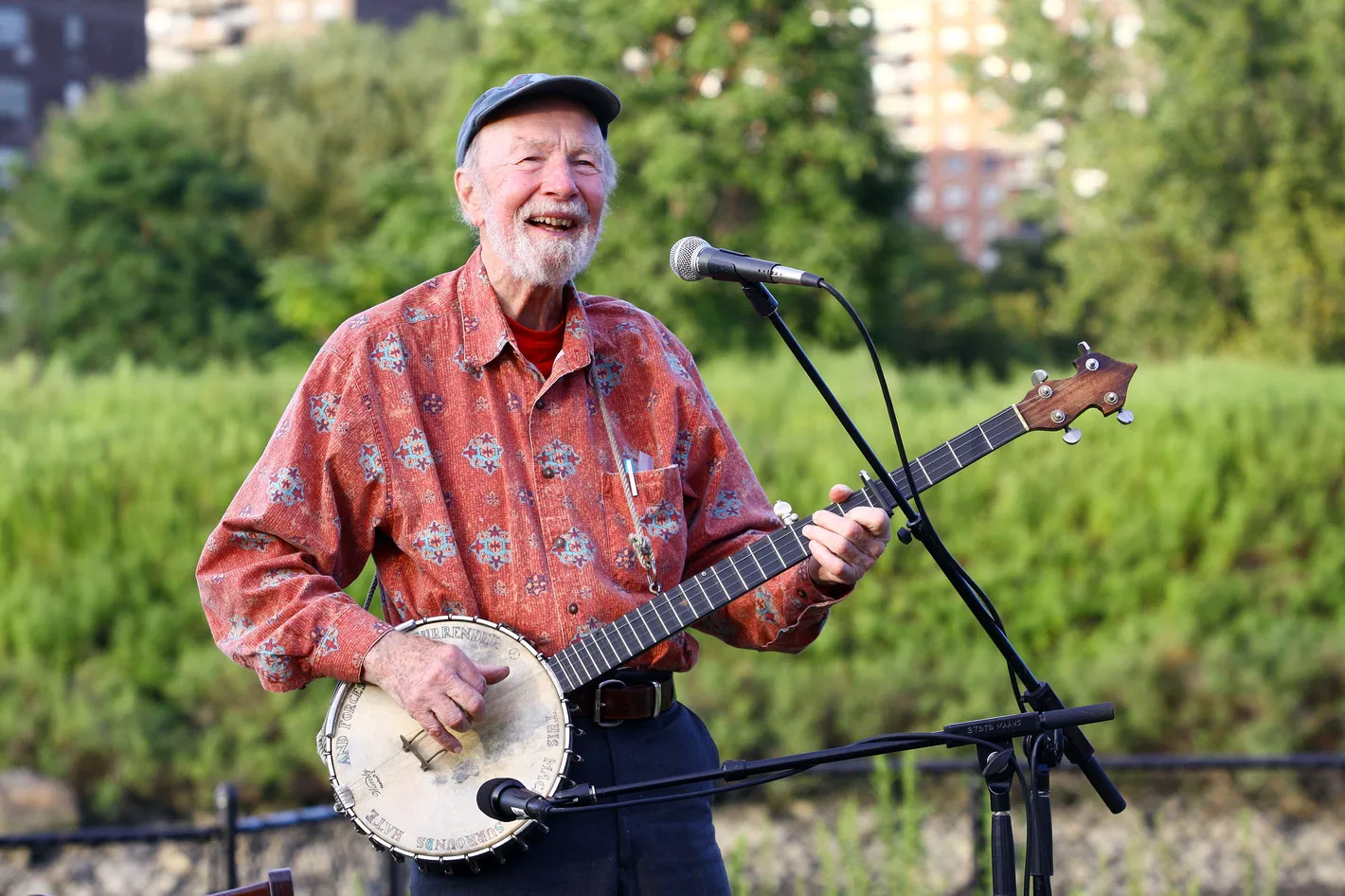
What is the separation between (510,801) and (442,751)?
1.03ft

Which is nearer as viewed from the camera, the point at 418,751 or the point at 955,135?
the point at 418,751

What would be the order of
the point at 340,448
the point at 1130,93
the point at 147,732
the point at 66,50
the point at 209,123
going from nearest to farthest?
the point at 340,448 → the point at 147,732 → the point at 1130,93 → the point at 209,123 → the point at 66,50

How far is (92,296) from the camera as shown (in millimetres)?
22359

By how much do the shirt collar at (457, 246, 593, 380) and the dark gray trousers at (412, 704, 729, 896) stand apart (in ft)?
2.19

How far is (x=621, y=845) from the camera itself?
101 inches

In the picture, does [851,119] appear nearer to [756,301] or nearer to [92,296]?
[92,296]

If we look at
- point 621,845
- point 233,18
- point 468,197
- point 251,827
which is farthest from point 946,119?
point 621,845

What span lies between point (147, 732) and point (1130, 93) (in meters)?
18.0

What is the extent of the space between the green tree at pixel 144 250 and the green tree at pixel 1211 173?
11.7m

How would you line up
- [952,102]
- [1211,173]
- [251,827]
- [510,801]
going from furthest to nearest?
1. [952,102]
2. [1211,173]
3. [251,827]
4. [510,801]

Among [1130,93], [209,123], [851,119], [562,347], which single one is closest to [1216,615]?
[562,347]

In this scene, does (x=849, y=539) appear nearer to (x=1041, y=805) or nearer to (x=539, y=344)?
(x=1041, y=805)

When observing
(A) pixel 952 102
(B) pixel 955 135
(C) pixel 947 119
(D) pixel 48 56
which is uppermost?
(A) pixel 952 102

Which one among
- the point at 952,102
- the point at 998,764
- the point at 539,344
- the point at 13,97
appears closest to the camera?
the point at 998,764
